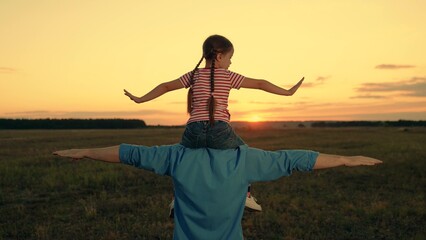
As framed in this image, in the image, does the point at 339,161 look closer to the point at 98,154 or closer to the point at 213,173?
the point at 213,173

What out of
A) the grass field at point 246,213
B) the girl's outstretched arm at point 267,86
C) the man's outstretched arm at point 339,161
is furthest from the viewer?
the grass field at point 246,213

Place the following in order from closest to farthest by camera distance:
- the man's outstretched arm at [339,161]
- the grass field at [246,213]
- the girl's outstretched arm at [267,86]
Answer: the man's outstretched arm at [339,161] → the girl's outstretched arm at [267,86] → the grass field at [246,213]

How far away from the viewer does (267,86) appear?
346cm

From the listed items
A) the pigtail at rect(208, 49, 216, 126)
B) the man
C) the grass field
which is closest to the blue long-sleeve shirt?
the man

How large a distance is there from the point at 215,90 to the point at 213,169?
58cm

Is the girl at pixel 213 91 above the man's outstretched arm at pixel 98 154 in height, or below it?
above

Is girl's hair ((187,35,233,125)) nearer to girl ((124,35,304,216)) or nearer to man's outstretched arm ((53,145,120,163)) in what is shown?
girl ((124,35,304,216))

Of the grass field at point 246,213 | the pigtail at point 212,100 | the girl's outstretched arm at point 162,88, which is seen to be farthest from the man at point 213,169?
the grass field at point 246,213

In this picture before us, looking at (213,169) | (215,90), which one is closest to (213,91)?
(215,90)

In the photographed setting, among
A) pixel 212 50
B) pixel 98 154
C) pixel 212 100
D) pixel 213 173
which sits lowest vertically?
pixel 213 173

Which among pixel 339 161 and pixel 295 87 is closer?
pixel 339 161

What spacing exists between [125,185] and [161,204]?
494 cm

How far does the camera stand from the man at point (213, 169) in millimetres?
3396

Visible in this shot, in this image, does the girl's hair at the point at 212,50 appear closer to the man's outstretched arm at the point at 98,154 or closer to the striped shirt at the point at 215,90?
the striped shirt at the point at 215,90
